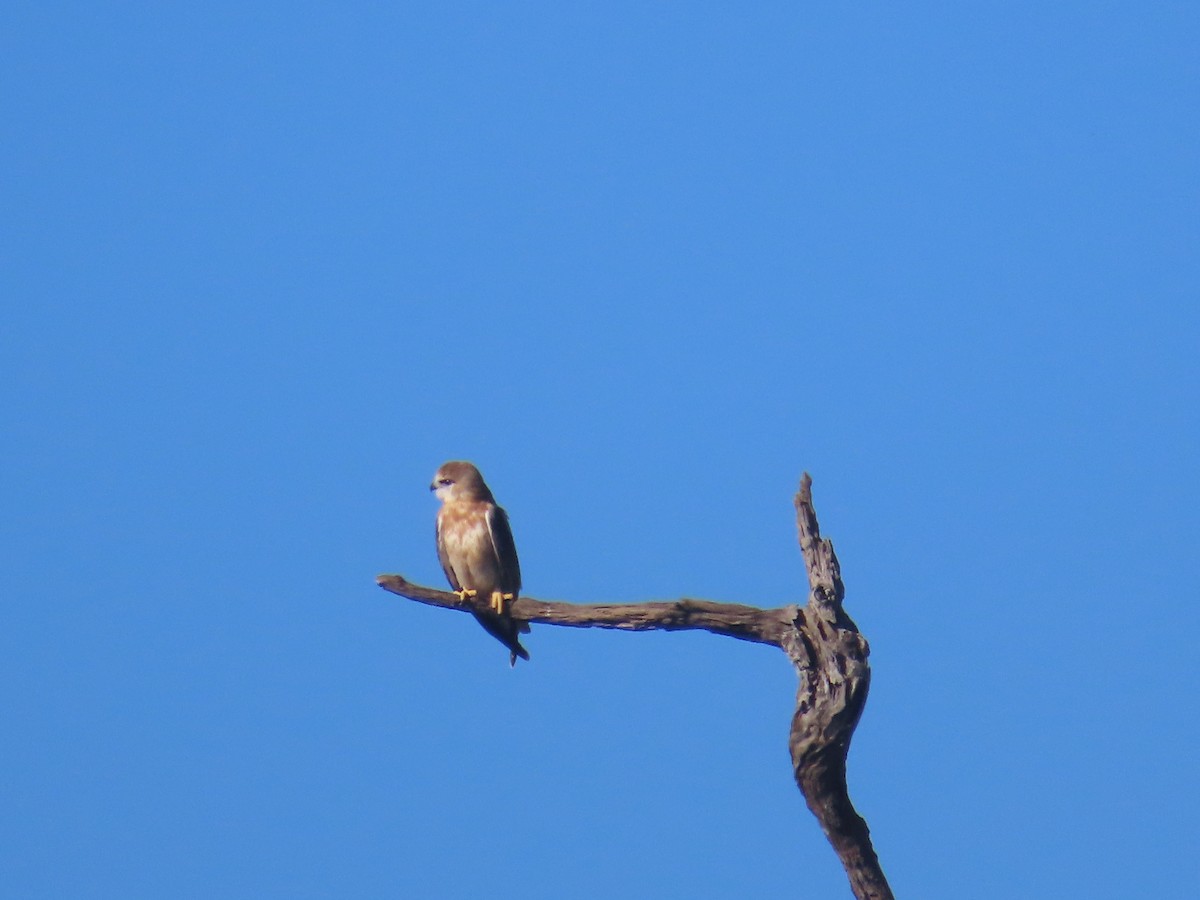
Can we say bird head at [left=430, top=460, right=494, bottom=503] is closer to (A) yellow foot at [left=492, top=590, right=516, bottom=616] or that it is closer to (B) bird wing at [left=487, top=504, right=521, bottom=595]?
(B) bird wing at [left=487, top=504, right=521, bottom=595]

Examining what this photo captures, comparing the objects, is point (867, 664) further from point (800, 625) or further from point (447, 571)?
point (447, 571)

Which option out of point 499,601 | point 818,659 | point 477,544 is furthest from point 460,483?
point 818,659

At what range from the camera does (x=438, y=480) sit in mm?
10914

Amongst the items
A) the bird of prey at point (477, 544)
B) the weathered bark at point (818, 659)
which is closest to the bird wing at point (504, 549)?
the bird of prey at point (477, 544)

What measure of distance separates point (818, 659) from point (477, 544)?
3157 mm

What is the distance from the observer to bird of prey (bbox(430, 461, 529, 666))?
33.8 feet

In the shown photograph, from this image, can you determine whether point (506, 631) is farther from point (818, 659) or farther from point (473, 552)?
point (818, 659)

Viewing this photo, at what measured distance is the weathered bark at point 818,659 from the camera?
789cm

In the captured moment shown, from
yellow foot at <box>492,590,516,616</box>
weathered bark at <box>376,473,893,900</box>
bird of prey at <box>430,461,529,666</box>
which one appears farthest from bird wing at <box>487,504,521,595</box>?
weathered bark at <box>376,473,893,900</box>

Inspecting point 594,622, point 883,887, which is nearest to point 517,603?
point 594,622

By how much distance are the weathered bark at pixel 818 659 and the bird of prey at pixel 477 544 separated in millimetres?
2117

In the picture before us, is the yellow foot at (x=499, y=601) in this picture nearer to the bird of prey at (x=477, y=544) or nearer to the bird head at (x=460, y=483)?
the bird of prey at (x=477, y=544)

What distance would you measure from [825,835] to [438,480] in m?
3.81

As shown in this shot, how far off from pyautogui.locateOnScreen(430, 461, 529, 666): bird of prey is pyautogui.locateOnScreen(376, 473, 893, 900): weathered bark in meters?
2.12
